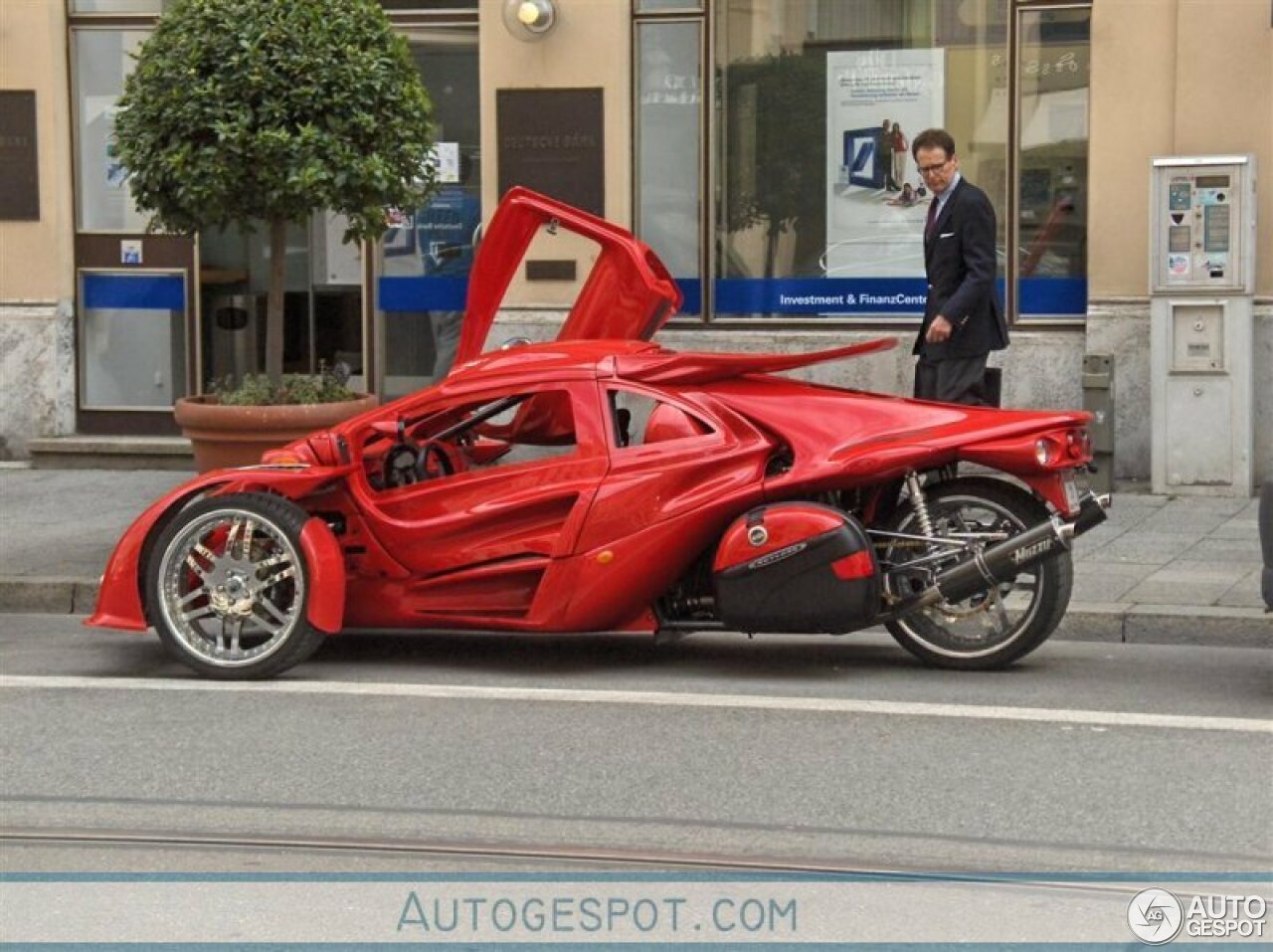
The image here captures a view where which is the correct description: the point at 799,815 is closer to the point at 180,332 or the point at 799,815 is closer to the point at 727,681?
the point at 727,681

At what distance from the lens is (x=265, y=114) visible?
10062 millimetres

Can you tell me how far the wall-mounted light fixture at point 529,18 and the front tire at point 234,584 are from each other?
20.9 ft

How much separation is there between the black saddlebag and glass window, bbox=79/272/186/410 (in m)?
7.77

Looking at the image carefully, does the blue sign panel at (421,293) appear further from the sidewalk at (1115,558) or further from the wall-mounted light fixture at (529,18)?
the sidewalk at (1115,558)

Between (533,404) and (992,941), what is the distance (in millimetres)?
4186

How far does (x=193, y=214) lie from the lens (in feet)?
34.2

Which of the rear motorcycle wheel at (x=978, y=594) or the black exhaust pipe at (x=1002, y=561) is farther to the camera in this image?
the rear motorcycle wheel at (x=978, y=594)

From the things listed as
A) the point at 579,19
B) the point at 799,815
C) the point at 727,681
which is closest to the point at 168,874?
the point at 799,815

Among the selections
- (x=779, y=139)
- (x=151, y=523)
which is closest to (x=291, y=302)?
(x=779, y=139)

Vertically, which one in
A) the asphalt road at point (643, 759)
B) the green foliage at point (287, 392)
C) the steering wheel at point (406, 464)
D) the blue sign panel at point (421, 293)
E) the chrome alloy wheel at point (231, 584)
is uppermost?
the blue sign panel at point (421, 293)

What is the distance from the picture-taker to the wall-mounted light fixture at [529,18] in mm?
13492

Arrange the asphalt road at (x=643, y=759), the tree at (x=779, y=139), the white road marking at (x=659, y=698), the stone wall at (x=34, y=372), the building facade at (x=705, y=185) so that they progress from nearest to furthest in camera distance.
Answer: the asphalt road at (x=643, y=759) → the white road marking at (x=659, y=698) → the building facade at (x=705, y=185) → the tree at (x=779, y=139) → the stone wall at (x=34, y=372)

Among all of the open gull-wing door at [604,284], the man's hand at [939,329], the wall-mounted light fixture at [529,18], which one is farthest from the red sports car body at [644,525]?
the wall-mounted light fixture at [529,18]

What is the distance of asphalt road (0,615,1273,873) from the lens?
5.64 meters
